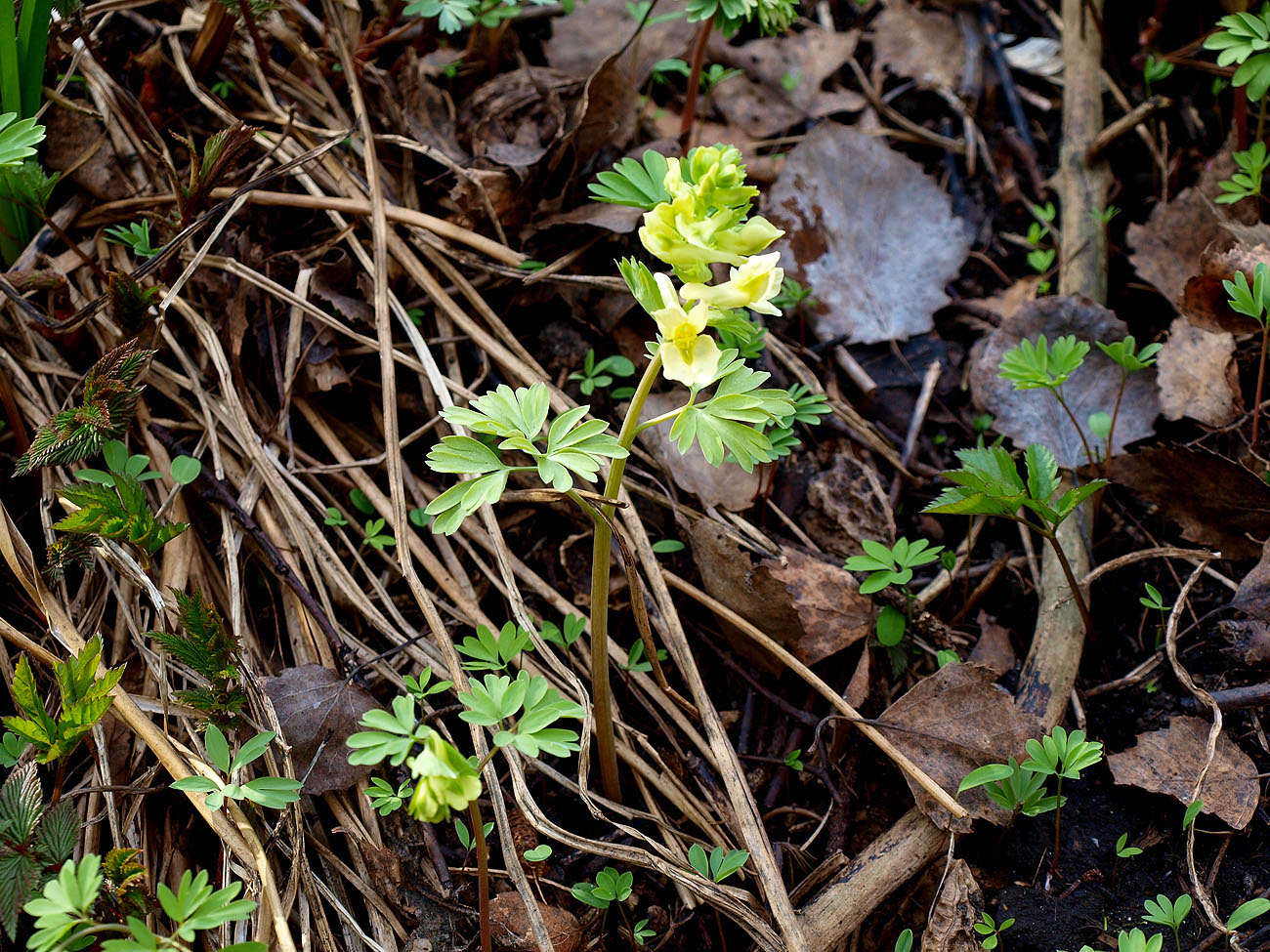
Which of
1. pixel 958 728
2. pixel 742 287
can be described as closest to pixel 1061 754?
pixel 958 728

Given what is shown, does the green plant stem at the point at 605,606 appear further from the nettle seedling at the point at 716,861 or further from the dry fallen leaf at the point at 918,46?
the dry fallen leaf at the point at 918,46

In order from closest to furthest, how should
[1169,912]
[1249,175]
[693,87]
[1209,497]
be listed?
[1169,912] < [1209,497] < [1249,175] < [693,87]

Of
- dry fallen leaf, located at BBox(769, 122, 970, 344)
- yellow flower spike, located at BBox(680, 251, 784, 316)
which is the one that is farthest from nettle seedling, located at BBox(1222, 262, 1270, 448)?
yellow flower spike, located at BBox(680, 251, 784, 316)

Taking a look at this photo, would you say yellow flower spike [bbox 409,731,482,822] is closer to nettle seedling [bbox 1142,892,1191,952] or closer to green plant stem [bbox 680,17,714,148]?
nettle seedling [bbox 1142,892,1191,952]

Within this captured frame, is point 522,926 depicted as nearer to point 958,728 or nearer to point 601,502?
point 601,502

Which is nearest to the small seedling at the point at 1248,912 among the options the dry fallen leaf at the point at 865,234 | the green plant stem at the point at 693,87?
the dry fallen leaf at the point at 865,234

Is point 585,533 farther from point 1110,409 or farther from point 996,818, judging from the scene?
point 1110,409

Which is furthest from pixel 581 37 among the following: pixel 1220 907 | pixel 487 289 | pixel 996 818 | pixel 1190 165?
pixel 1220 907
